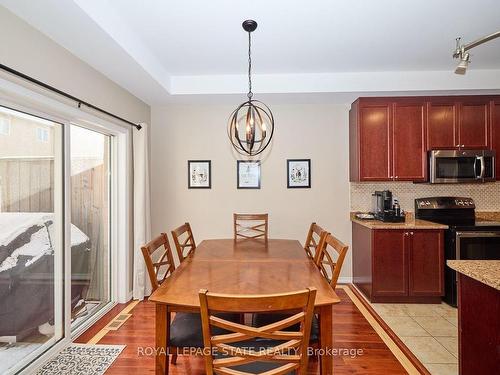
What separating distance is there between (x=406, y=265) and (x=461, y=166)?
53.7 inches

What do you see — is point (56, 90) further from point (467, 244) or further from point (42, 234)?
point (467, 244)

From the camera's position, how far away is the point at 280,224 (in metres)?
3.83

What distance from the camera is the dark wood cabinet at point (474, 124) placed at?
3.35 metres

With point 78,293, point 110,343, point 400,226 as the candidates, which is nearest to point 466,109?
point 400,226

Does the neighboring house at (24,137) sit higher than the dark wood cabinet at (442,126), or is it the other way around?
the dark wood cabinet at (442,126)

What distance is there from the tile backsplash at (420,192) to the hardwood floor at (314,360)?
1.45 m

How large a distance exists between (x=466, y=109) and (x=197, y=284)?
12.1ft

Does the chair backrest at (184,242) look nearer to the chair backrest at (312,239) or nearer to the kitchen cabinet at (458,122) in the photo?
the chair backrest at (312,239)

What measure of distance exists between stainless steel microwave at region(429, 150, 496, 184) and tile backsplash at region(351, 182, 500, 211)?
384 mm

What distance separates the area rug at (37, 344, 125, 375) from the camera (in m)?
2.05

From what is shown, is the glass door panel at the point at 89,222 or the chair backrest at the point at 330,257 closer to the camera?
the chair backrest at the point at 330,257

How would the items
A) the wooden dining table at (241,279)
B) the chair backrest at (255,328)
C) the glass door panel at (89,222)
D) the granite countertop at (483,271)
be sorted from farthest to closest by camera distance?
the glass door panel at (89,222), the wooden dining table at (241,279), the granite countertop at (483,271), the chair backrest at (255,328)

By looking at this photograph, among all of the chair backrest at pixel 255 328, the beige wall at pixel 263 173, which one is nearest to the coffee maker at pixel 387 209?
the beige wall at pixel 263 173

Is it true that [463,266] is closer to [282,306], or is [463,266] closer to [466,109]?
[282,306]
